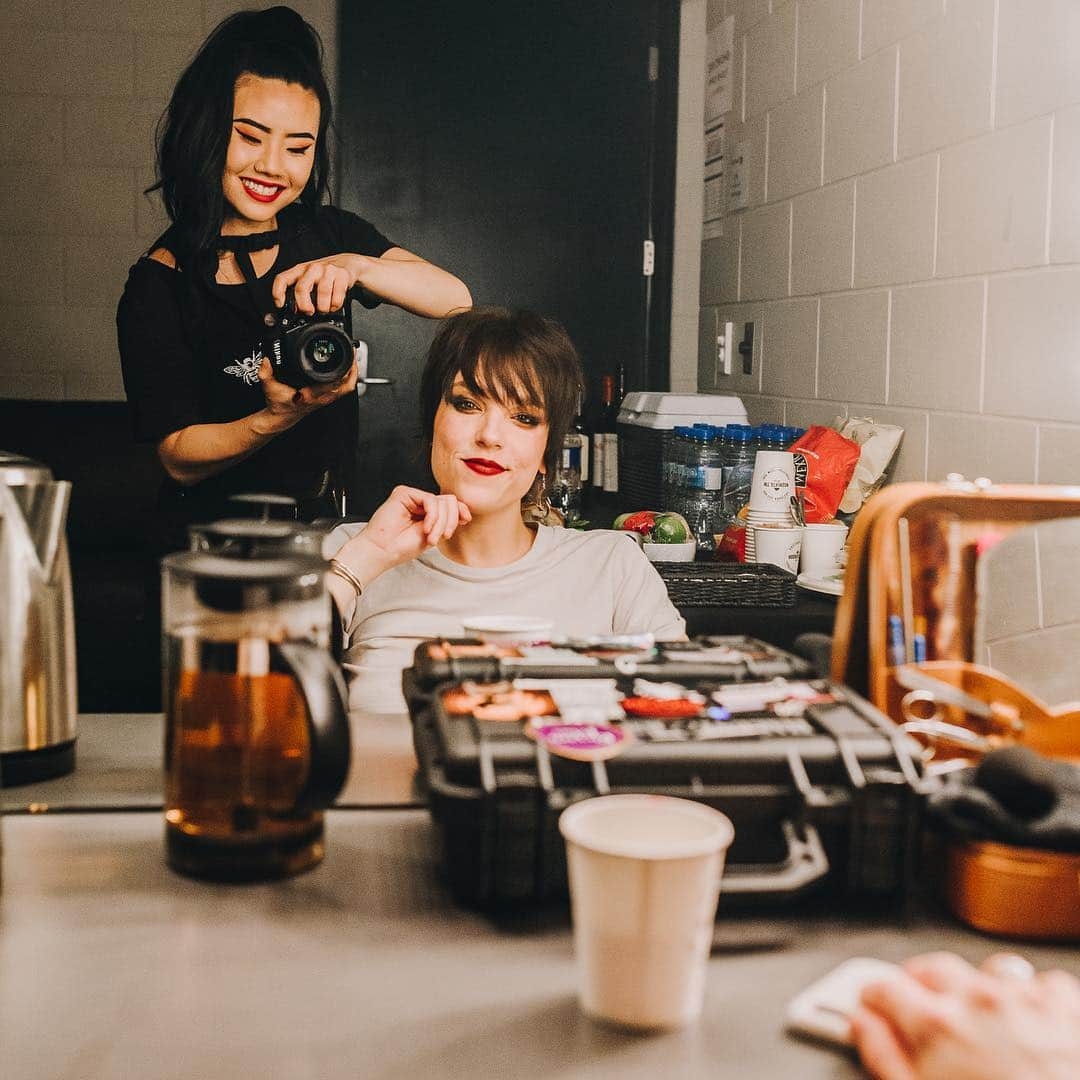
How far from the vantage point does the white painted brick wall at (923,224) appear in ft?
5.69

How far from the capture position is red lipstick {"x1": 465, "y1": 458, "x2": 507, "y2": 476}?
1.58 metres

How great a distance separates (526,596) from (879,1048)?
3.71 ft

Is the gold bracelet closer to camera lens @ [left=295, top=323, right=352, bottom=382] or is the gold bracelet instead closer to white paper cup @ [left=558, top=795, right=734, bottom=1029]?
camera lens @ [left=295, top=323, right=352, bottom=382]

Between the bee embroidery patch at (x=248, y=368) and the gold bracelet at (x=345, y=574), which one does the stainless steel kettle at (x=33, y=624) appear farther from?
the bee embroidery patch at (x=248, y=368)

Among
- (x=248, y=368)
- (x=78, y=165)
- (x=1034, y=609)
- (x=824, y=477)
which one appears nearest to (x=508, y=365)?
(x=248, y=368)

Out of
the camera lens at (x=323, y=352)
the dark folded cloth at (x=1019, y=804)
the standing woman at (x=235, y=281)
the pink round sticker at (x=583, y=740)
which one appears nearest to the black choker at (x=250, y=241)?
the standing woman at (x=235, y=281)

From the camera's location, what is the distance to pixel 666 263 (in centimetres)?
359

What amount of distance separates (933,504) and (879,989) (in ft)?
1.28

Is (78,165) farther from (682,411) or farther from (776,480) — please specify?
(776,480)

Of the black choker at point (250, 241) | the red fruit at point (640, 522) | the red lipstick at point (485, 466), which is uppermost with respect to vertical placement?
the black choker at point (250, 241)

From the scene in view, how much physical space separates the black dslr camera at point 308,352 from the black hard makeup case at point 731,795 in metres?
1.18

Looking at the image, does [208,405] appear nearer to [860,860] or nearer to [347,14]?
[860,860]

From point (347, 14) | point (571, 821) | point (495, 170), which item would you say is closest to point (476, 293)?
point (495, 170)

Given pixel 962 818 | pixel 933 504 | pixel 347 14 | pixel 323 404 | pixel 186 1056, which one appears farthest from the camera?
pixel 347 14
